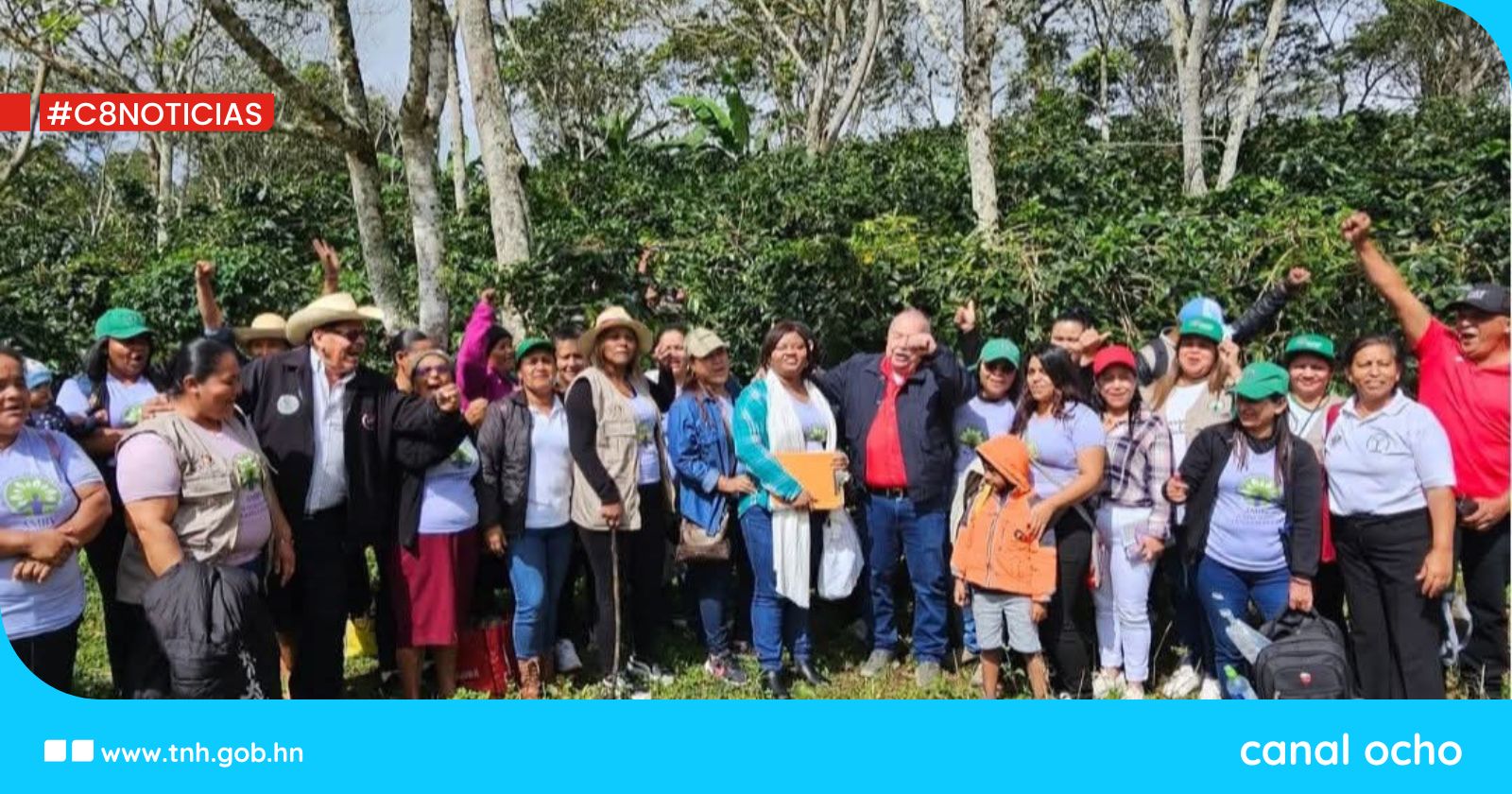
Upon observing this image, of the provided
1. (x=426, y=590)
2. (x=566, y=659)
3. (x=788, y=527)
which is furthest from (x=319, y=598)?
(x=788, y=527)

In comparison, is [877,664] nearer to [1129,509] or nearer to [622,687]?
[622,687]

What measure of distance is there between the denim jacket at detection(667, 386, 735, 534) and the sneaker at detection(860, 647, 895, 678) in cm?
77

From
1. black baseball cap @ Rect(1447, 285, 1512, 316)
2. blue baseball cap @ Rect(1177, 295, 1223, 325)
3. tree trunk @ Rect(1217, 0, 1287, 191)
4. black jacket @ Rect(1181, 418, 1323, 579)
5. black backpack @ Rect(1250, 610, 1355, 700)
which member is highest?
tree trunk @ Rect(1217, 0, 1287, 191)

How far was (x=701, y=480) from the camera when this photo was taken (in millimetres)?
3543

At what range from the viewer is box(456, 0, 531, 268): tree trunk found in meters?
5.18

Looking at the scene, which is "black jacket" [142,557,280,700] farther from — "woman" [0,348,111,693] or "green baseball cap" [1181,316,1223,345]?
"green baseball cap" [1181,316,1223,345]

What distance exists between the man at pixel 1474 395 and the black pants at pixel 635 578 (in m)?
2.34

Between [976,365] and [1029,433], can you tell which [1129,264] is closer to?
[976,365]

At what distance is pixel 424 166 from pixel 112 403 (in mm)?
1914

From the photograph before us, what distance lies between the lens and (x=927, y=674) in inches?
142

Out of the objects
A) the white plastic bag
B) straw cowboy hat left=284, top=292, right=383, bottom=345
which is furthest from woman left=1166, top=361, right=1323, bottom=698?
straw cowboy hat left=284, top=292, right=383, bottom=345

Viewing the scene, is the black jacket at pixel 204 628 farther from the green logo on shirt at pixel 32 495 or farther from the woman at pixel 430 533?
the woman at pixel 430 533

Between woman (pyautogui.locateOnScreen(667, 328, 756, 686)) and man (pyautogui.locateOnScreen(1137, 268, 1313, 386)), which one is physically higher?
man (pyautogui.locateOnScreen(1137, 268, 1313, 386))

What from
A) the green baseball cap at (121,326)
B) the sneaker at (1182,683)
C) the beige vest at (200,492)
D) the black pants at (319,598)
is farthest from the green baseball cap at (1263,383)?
the green baseball cap at (121,326)
